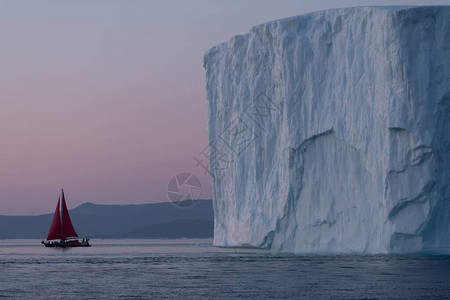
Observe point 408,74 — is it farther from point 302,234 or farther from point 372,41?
point 302,234

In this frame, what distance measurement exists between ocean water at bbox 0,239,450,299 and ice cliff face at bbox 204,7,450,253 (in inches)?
70.6

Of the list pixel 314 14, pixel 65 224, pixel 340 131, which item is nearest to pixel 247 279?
pixel 340 131

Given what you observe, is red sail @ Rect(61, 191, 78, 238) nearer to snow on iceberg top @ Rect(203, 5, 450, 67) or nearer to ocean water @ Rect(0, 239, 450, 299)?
snow on iceberg top @ Rect(203, 5, 450, 67)

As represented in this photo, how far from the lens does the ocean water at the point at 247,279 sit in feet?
65.7

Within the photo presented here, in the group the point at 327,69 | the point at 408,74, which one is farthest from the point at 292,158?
the point at 408,74

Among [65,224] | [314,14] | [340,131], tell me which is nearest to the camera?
[340,131]

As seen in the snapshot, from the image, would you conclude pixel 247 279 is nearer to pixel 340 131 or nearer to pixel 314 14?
pixel 340 131

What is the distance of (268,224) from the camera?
36.3 m

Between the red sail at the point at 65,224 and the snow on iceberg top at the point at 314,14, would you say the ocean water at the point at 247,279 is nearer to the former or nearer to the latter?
the snow on iceberg top at the point at 314,14

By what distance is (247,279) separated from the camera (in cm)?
2400

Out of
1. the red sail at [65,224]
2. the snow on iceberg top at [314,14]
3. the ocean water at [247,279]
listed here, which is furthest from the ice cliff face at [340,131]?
the red sail at [65,224]

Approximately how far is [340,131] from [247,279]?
11131mm

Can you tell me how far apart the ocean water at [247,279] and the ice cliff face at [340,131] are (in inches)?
70.6

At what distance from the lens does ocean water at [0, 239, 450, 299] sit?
65.7 ft
